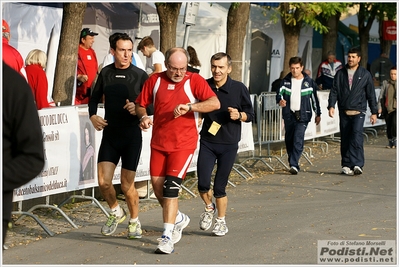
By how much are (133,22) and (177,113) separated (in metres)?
13.1

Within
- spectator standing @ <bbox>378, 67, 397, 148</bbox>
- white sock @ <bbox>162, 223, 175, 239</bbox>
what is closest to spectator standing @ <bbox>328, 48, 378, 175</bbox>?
spectator standing @ <bbox>378, 67, 397, 148</bbox>

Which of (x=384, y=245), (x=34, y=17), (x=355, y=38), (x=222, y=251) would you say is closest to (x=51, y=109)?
(x=222, y=251)

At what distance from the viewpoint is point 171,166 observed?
8.33m

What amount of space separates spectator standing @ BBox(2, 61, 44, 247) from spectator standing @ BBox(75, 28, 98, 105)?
994 centimetres

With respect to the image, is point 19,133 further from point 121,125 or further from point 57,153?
point 57,153

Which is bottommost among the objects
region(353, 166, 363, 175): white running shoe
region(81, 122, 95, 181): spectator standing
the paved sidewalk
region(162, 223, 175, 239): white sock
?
A: region(353, 166, 363, 175): white running shoe

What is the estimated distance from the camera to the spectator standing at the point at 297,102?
15.1 metres

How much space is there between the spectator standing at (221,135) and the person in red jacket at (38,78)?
269 cm

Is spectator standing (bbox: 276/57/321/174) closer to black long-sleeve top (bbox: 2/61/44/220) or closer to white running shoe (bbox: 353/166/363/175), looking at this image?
white running shoe (bbox: 353/166/363/175)

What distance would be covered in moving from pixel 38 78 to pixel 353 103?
573cm

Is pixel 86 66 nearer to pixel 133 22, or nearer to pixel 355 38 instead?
pixel 133 22

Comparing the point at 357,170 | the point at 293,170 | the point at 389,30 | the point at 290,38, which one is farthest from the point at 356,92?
the point at 389,30

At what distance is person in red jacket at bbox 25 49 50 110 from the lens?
1115cm

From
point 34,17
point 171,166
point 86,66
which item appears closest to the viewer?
point 171,166
